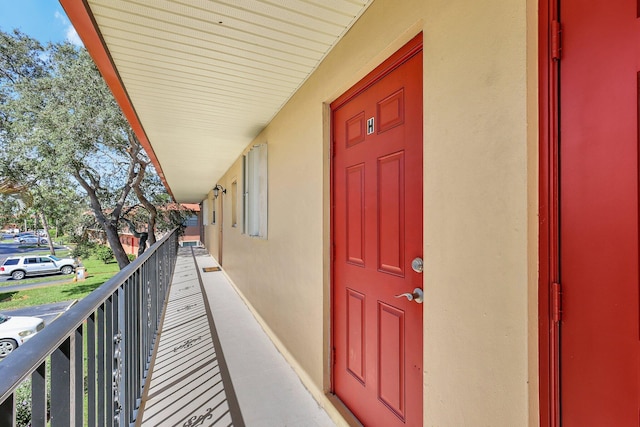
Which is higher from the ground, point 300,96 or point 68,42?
point 68,42

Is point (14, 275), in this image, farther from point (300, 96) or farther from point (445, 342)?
point (445, 342)

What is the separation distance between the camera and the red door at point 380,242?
4.60ft

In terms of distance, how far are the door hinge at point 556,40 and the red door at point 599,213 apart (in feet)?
0.04

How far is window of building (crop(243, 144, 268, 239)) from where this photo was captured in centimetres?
338

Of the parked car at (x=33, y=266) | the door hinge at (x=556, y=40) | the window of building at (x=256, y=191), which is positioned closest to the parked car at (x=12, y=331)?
the window of building at (x=256, y=191)

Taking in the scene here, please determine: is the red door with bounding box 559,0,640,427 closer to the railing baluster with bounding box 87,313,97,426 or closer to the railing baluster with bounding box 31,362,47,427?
the railing baluster with bounding box 31,362,47,427

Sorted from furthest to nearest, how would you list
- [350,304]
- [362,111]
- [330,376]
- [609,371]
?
[330,376]
[350,304]
[362,111]
[609,371]

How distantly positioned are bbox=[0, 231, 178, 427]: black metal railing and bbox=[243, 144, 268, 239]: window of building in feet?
5.05

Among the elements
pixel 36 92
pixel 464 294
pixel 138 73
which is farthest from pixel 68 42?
pixel 464 294

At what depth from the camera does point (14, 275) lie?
56.7ft

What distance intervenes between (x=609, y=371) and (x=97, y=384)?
1.74 meters

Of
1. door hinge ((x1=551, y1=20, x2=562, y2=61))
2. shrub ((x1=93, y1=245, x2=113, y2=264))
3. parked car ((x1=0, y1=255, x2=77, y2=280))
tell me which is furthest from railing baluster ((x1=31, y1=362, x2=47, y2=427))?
shrub ((x1=93, y1=245, x2=113, y2=264))

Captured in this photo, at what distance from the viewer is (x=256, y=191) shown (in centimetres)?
358

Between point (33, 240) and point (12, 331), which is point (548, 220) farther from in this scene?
point (33, 240)
